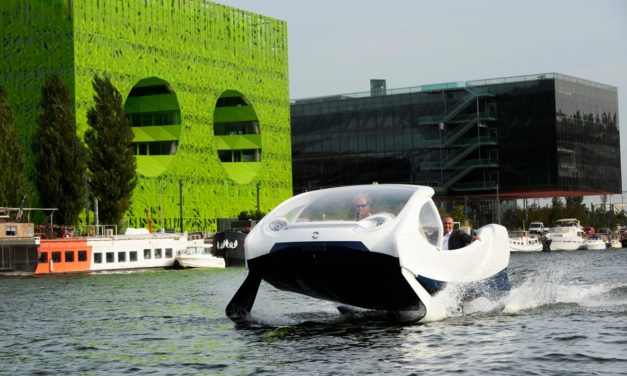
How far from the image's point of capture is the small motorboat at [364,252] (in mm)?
20547

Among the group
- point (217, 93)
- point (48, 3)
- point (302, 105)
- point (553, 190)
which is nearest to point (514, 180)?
point (553, 190)

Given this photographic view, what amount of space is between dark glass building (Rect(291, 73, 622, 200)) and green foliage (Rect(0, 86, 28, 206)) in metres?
66.5

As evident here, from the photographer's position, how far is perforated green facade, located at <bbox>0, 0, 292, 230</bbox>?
9062 centimetres

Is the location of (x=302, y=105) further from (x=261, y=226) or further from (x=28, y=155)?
(x=261, y=226)

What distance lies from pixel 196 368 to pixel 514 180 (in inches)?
4780

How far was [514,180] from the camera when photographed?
136625mm

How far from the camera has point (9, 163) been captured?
251 feet

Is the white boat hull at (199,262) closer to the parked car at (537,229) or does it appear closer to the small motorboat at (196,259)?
the small motorboat at (196,259)

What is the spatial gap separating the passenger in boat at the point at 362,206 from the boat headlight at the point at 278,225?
4.23 ft

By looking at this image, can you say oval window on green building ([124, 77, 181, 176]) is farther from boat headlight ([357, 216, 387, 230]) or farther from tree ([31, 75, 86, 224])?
boat headlight ([357, 216, 387, 230])

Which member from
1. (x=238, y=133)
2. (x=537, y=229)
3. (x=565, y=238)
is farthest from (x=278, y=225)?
(x=537, y=229)

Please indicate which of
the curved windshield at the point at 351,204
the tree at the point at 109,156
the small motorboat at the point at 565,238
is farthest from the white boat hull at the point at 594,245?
the curved windshield at the point at 351,204

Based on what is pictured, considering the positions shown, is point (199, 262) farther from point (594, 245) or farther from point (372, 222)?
point (372, 222)

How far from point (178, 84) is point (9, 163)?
2722 centimetres
